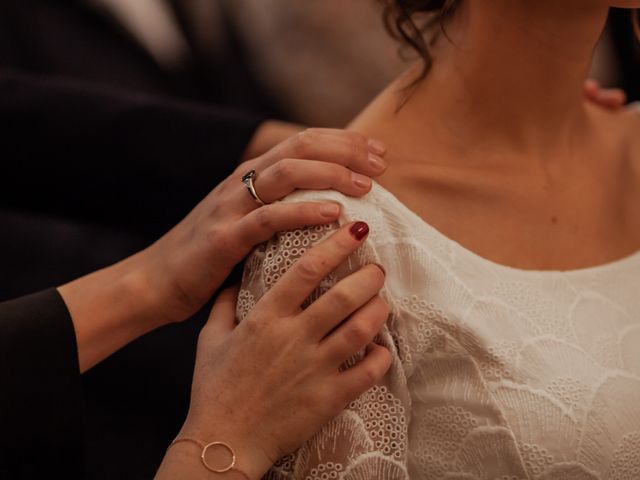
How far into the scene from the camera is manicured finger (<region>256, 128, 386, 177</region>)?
1.04 metres

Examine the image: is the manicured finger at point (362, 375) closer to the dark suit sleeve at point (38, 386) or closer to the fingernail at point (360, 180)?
the fingernail at point (360, 180)

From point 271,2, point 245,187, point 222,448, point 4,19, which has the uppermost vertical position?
point 245,187

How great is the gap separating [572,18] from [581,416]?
1.47 ft

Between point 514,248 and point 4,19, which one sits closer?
point 514,248

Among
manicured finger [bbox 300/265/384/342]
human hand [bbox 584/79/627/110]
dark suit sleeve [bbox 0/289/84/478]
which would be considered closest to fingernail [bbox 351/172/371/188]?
manicured finger [bbox 300/265/384/342]

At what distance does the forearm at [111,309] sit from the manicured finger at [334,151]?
0.73 feet

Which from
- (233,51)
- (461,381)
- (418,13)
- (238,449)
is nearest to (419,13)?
(418,13)

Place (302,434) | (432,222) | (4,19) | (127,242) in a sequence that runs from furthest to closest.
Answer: (4,19)
(127,242)
(432,222)
(302,434)

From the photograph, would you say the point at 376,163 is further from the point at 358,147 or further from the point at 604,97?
the point at 604,97

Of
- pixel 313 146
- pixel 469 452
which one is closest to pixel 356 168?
pixel 313 146

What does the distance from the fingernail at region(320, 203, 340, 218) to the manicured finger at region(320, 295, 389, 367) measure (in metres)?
0.10

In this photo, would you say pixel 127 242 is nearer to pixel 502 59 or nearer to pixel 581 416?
pixel 502 59

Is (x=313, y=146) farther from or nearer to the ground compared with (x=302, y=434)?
farther from the ground

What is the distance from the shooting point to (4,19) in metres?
2.56
